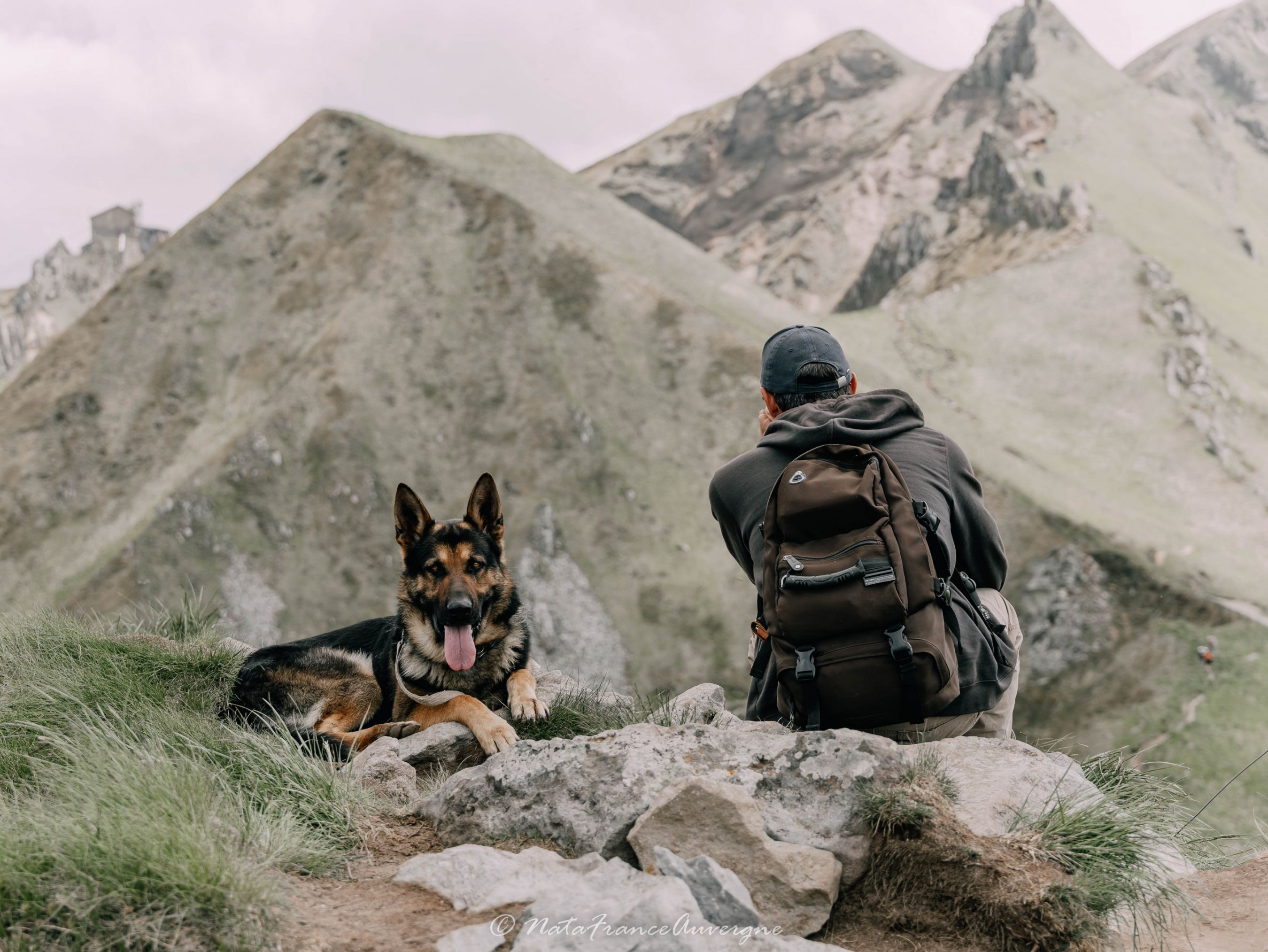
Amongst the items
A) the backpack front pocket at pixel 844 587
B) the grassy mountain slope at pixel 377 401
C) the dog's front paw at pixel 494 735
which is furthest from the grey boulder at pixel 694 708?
the grassy mountain slope at pixel 377 401


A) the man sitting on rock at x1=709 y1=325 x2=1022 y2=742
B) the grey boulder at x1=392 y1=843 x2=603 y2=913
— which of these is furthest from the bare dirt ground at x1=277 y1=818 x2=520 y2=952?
the man sitting on rock at x1=709 y1=325 x2=1022 y2=742

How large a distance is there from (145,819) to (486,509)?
3.72 m

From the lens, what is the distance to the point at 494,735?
6270 millimetres

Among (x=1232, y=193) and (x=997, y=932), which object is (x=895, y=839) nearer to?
(x=997, y=932)

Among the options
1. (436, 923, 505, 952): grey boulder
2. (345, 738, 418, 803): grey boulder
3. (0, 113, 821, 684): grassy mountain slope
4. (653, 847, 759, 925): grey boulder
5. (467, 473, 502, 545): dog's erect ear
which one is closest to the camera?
(436, 923, 505, 952): grey boulder

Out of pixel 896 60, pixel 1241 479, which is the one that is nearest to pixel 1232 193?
pixel 896 60

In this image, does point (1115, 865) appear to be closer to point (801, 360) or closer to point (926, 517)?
point (926, 517)

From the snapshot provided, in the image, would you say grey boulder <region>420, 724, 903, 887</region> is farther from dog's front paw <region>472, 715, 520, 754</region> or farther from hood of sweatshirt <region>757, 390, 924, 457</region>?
hood of sweatshirt <region>757, 390, 924, 457</region>

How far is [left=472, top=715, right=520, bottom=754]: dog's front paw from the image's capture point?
6.20m

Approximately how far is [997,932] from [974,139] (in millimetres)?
145745

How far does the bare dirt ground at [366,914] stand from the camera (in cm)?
350

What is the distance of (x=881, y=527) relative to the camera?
15.0 ft

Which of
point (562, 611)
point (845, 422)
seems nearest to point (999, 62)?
point (562, 611)

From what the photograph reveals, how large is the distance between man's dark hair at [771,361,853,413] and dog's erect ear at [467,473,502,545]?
7.99 ft
